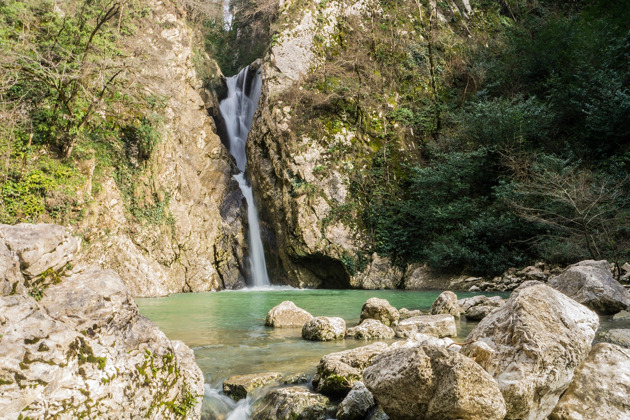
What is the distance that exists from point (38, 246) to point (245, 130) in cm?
2346

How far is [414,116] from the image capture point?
21.0 metres

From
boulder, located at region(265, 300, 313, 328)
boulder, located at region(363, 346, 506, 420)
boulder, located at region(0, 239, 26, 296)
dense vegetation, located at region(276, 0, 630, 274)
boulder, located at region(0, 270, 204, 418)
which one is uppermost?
dense vegetation, located at region(276, 0, 630, 274)

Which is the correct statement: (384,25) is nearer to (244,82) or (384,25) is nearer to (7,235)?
(244,82)

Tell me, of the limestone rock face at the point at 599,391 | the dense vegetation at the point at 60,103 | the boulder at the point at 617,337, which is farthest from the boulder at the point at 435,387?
the dense vegetation at the point at 60,103

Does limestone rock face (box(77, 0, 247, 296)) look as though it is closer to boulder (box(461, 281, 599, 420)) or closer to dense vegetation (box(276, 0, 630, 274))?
dense vegetation (box(276, 0, 630, 274))

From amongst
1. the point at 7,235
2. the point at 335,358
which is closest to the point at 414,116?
the point at 335,358

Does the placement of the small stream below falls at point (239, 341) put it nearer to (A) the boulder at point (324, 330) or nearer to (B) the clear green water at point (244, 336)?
(B) the clear green water at point (244, 336)

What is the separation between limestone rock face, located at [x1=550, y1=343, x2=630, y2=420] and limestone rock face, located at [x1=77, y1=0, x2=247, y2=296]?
14057mm

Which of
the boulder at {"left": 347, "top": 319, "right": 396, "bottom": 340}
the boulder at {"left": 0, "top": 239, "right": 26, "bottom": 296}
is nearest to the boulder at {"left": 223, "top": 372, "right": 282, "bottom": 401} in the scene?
the boulder at {"left": 347, "top": 319, "right": 396, "bottom": 340}

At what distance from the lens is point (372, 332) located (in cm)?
676

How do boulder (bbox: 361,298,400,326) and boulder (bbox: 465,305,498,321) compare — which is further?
boulder (bbox: 465,305,498,321)

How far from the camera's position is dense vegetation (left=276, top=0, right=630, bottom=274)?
1352 cm

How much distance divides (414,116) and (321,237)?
8348mm

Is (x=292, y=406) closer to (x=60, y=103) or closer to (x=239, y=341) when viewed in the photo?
(x=239, y=341)
